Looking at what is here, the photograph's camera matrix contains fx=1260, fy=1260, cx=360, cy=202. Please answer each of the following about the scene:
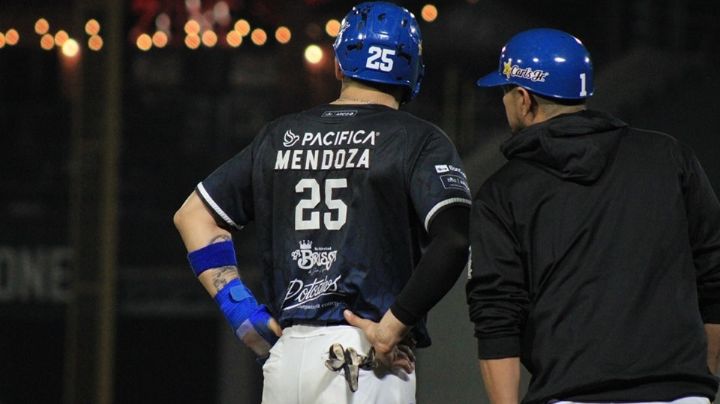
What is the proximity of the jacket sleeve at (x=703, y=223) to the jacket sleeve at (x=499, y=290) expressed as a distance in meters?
0.38

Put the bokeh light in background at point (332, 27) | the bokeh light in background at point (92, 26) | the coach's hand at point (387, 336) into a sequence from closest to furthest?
the coach's hand at point (387, 336) < the bokeh light in background at point (92, 26) < the bokeh light in background at point (332, 27)

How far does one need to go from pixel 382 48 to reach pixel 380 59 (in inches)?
1.1

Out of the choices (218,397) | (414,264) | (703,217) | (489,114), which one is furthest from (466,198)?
(218,397)

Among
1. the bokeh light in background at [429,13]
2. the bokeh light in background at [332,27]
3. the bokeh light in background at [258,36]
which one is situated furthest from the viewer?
the bokeh light in background at [258,36]

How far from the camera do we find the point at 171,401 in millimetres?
6578

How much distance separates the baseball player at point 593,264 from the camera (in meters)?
2.45

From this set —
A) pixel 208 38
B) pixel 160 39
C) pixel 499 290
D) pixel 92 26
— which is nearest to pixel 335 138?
pixel 499 290

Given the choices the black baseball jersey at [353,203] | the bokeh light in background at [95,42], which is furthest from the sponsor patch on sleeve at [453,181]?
the bokeh light in background at [95,42]

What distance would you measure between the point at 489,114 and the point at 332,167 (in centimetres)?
341

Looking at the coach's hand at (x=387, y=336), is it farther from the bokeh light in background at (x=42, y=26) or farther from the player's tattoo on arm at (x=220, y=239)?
the bokeh light in background at (x=42, y=26)

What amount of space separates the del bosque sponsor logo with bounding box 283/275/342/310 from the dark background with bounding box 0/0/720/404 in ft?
10.1

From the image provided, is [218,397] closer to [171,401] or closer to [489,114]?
[171,401]

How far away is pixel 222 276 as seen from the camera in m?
3.05

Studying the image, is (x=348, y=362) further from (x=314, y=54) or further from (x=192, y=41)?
(x=192, y=41)
